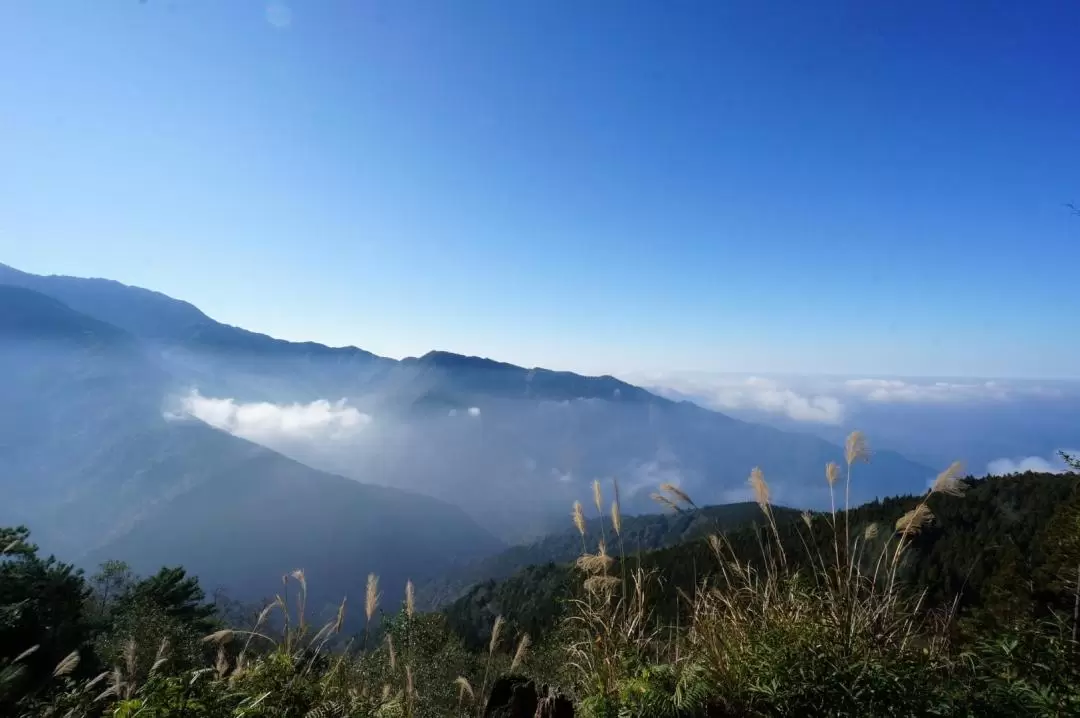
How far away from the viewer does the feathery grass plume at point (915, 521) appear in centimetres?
369

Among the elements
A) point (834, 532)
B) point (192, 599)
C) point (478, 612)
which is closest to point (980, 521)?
point (834, 532)

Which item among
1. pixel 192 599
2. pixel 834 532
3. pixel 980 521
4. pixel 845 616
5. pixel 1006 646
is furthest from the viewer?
pixel 980 521

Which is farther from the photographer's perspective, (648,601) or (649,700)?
(648,601)

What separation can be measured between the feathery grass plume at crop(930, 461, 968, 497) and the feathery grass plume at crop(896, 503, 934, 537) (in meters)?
0.17

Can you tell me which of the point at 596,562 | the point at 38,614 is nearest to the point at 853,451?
the point at 596,562

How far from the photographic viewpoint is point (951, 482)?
148 inches

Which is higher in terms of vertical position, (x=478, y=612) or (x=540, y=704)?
(x=540, y=704)

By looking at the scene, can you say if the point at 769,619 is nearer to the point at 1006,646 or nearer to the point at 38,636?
the point at 1006,646

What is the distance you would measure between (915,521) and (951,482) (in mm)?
401

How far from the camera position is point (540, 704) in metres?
2.97

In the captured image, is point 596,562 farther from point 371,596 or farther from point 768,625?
point 371,596

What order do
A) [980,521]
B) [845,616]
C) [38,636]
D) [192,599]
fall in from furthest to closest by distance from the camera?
[980,521] → [192,599] → [38,636] → [845,616]

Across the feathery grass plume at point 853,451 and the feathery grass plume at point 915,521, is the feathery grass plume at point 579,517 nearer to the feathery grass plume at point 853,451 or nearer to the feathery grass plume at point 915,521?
the feathery grass plume at point 853,451

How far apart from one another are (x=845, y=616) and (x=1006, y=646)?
78 centimetres
